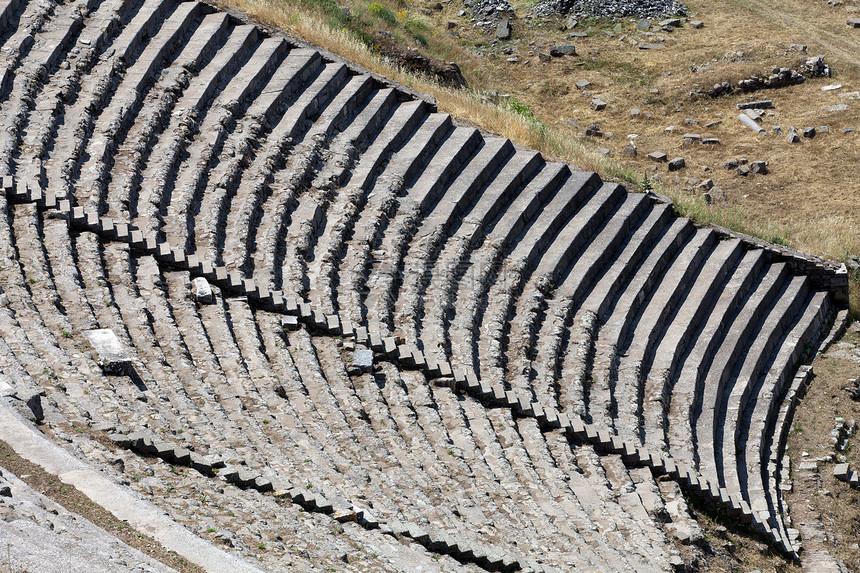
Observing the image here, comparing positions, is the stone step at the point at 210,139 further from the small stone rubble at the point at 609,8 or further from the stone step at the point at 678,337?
the small stone rubble at the point at 609,8

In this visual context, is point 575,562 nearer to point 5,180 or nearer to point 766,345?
point 766,345

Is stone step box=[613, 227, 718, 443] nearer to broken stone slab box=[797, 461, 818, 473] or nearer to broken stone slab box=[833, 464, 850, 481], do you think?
broken stone slab box=[797, 461, 818, 473]

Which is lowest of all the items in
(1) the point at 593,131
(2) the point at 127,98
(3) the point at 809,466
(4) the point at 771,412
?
(3) the point at 809,466

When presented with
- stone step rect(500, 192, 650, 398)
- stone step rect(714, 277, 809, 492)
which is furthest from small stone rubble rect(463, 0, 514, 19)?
stone step rect(714, 277, 809, 492)

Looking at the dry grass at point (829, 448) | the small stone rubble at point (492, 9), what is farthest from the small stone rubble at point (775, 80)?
the dry grass at point (829, 448)

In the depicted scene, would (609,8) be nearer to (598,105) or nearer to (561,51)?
(561,51)

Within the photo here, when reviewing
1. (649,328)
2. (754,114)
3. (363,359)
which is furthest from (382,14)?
(363,359)
